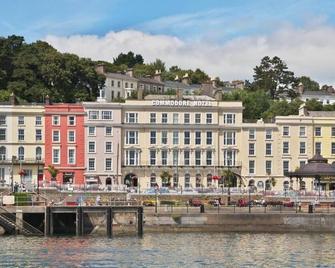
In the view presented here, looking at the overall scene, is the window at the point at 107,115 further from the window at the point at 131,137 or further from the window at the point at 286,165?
the window at the point at 286,165

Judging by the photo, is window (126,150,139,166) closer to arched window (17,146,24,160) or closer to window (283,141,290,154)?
arched window (17,146,24,160)

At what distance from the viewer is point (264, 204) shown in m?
94.5

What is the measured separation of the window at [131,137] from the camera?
124 metres

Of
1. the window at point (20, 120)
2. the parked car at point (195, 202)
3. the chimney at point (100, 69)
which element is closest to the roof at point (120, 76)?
the chimney at point (100, 69)

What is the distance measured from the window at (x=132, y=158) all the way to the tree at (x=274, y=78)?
70.3 m

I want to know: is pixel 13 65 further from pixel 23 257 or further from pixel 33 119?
pixel 23 257

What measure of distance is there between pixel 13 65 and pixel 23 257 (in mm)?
91927

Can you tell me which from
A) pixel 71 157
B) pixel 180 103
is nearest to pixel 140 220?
pixel 71 157

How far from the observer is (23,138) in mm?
122938

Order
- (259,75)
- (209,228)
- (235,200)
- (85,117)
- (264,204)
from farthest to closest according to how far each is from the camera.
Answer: (259,75)
(85,117)
(235,200)
(264,204)
(209,228)

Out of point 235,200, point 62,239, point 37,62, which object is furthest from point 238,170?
point 62,239

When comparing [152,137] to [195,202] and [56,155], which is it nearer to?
[56,155]

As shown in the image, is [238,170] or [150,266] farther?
[238,170]

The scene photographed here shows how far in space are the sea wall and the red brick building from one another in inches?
1582
